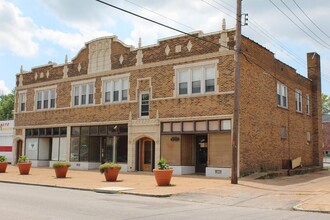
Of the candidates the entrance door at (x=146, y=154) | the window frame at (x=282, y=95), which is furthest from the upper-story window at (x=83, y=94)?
the window frame at (x=282, y=95)

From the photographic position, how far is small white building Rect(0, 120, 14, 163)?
134ft

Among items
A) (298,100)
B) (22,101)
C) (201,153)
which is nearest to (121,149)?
(201,153)

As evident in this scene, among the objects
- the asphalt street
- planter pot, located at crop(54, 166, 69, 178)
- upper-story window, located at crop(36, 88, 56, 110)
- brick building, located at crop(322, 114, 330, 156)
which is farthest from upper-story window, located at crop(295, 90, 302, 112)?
brick building, located at crop(322, 114, 330, 156)

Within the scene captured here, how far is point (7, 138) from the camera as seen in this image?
41688 mm

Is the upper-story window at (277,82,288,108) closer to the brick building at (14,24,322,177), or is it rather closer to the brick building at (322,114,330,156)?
the brick building at (14,24,322,177)

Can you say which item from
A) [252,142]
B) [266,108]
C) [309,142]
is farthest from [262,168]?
[309,142]

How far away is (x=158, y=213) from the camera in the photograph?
11180 mm

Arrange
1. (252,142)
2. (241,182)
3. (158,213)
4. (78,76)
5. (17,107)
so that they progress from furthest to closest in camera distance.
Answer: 1. (17,107)
2. (78,76)
3. (252,142)
4. (241,182)
5. (158,213)

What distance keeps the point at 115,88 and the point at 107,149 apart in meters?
4.70

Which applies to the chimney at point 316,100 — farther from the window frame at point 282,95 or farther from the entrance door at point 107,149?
the entrance door at point 107,149

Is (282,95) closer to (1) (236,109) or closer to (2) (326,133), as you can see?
(1) (236,109)

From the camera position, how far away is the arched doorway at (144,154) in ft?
90.0

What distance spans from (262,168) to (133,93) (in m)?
9.99

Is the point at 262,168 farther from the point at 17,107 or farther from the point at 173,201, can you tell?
the point at 17,107
